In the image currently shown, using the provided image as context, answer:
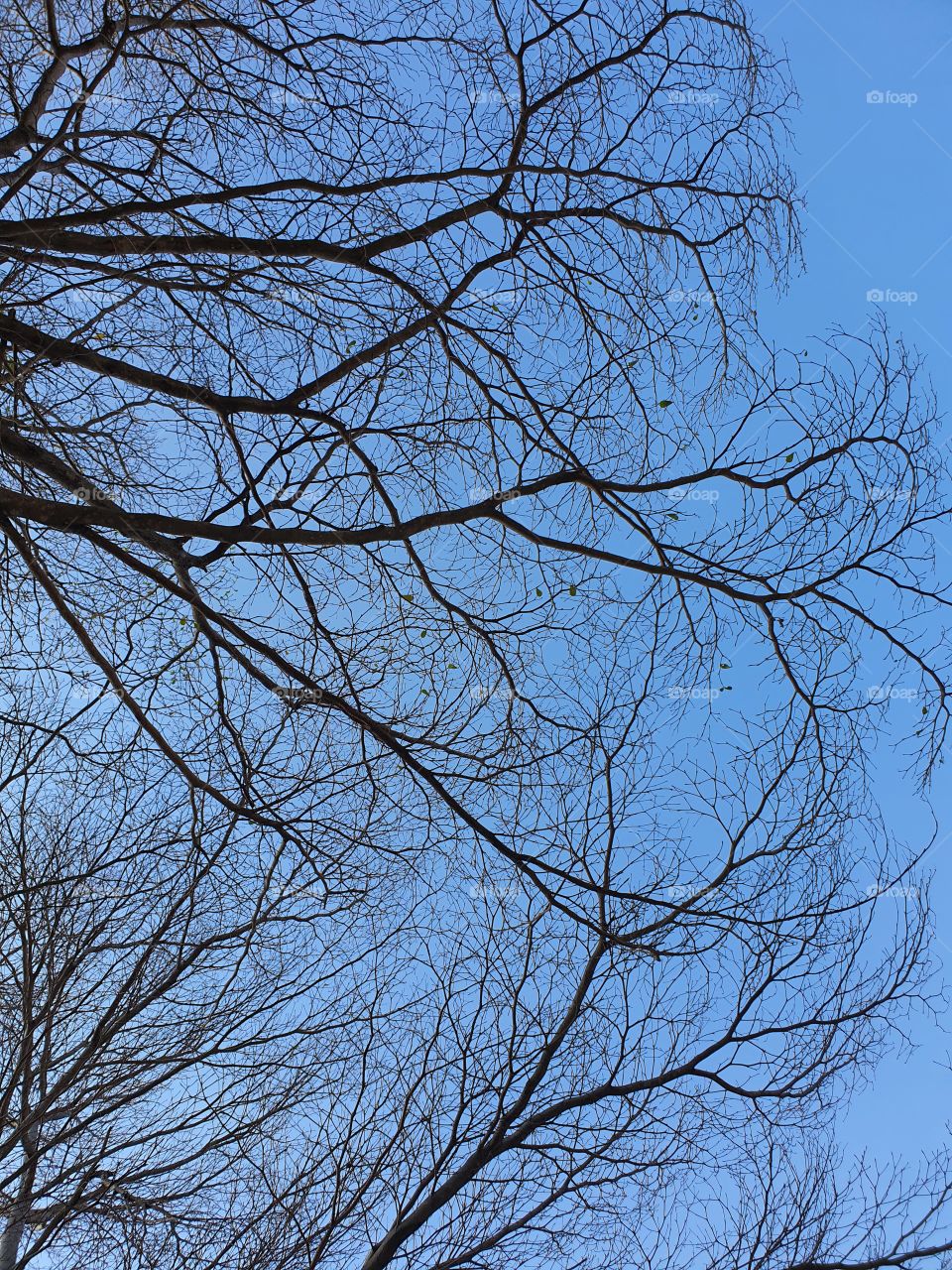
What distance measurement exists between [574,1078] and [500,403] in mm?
3353

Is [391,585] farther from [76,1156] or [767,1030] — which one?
[767,1030]

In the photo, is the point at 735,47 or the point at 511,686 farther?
the point at 511,686

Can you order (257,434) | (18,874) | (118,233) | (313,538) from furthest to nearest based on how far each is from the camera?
(18,874) < (313,538) < (257,434) < (118,233)

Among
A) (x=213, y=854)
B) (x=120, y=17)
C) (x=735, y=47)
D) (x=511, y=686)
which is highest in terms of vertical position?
(x=120, y=17)

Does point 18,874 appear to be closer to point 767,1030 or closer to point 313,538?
point 313,538

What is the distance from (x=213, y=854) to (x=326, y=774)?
1.79ft

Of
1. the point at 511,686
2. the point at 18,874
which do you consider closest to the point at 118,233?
the point at 511,686

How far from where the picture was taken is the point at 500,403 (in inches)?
185

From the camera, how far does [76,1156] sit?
4.17 m

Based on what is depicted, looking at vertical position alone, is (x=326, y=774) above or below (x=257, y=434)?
below

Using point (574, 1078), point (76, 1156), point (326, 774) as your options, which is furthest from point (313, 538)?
point (574, 1078)

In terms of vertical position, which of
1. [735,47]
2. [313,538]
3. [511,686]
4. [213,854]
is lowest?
[213,854]

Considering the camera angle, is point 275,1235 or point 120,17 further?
point 275,1235

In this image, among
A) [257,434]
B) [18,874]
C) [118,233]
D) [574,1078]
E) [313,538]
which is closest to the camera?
[118,233]
